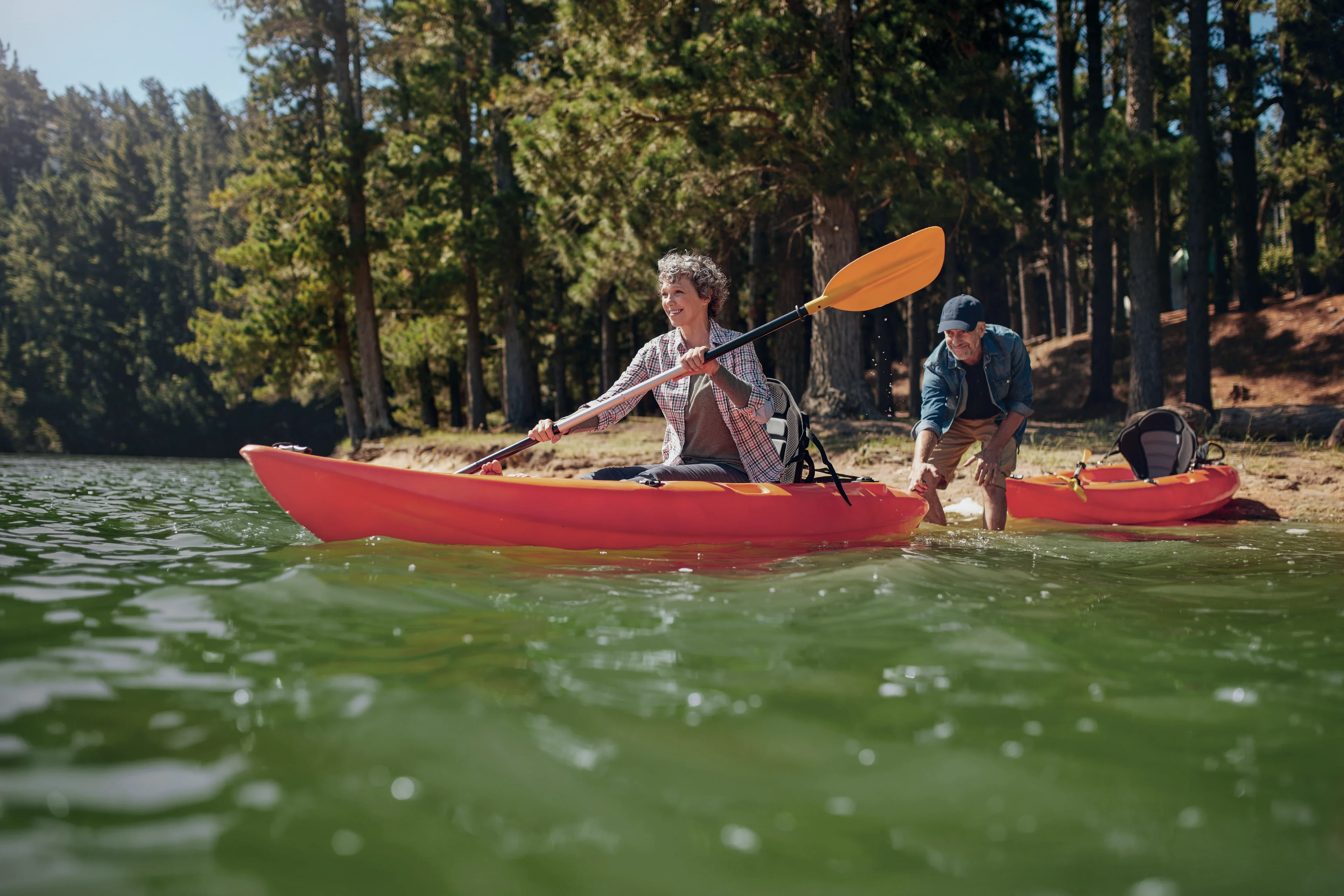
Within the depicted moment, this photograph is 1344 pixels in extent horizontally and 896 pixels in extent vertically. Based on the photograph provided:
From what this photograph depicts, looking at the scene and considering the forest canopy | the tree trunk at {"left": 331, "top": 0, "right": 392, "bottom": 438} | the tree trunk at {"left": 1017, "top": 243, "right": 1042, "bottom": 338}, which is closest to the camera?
the forest canopy

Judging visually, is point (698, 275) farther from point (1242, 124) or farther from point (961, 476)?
point (1242, 124)

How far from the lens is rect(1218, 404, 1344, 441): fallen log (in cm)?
966

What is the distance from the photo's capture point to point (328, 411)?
42719 millimetres

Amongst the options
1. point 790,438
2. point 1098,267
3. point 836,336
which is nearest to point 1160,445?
point 790,438

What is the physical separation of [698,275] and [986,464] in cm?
211

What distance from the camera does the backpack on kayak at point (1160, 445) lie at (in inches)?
270

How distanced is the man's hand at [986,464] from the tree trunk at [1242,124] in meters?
17.6

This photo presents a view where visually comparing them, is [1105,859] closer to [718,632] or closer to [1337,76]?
[718,632]

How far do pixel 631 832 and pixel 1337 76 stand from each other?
23121mm

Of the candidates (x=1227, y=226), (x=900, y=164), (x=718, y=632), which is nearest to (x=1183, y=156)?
(x=900, y=164)

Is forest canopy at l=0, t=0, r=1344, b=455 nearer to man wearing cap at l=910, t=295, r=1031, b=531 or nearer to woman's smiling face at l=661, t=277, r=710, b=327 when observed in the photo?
man wearing cap at l=910, t=295, r=1031, b=531

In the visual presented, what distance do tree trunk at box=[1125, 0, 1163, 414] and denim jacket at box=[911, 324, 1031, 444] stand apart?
731 cm

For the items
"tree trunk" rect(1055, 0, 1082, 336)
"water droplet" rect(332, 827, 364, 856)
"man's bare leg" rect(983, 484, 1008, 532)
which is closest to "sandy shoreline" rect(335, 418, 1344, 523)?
"man's bare leg" rect(983, 484, 1008, 532)

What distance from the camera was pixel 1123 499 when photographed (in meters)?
6.18
